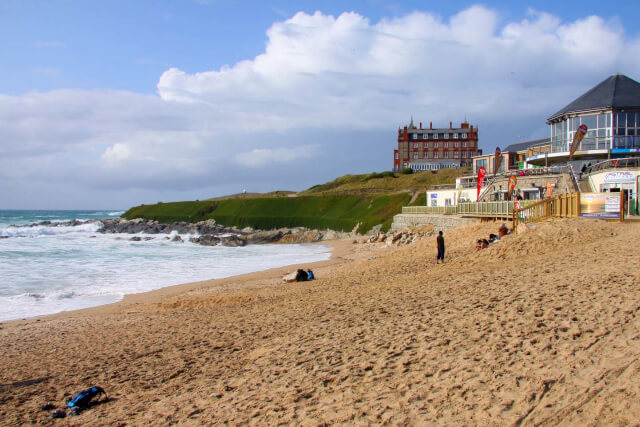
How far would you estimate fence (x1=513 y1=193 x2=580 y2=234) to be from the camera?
2158cm

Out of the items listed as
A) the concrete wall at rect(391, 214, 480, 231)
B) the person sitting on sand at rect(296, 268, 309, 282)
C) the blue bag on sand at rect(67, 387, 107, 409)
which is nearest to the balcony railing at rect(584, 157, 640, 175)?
the concrete wall at rect(391, 214, 480, 231)

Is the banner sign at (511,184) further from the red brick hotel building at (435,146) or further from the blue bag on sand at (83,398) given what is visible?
the red brick hotel building at (435,146)

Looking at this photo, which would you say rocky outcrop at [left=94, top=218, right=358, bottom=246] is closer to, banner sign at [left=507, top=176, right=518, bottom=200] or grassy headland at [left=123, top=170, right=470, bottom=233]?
grassy headland at [left=123, top=170, right=470, bottom=233]

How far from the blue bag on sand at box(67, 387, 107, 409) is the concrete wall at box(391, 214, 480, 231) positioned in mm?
27290

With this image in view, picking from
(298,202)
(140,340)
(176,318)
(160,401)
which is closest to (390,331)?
(160,401)

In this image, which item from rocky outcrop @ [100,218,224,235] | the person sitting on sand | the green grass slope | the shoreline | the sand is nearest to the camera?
the sand

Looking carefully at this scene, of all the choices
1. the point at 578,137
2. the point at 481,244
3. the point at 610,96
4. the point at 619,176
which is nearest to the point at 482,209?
the point at 619,176

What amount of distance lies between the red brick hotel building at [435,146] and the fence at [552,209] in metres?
83.3

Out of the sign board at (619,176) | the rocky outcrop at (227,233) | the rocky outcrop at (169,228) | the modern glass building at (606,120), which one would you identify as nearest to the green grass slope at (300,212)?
the rocky outcrop at (227,233)

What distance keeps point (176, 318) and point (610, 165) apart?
29.0 metres

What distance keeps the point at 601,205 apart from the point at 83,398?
71.7ft

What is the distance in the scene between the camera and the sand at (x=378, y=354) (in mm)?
5570

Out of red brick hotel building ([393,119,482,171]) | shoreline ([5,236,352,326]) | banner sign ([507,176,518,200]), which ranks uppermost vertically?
red brick hotel building ([393,119,482,171])

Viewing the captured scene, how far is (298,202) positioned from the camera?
76.0 metres
